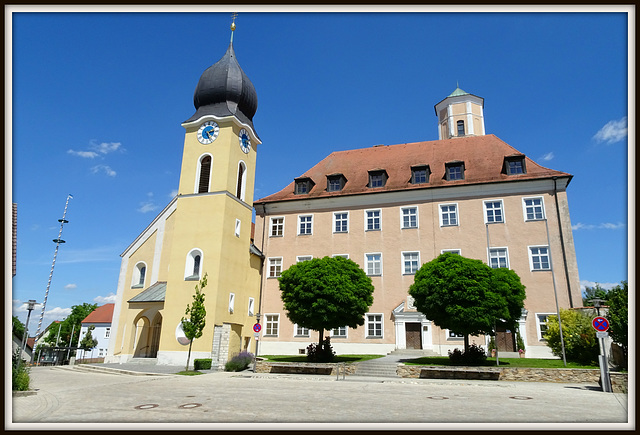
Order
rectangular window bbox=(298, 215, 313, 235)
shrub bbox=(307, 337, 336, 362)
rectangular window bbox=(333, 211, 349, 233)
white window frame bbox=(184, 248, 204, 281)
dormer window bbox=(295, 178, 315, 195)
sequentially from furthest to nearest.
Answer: dormer window bbox=(295, 178, 315, 195)
rectangular window bbox=(298, 215, 313, 235)
rectangular window bbox=(333, 211, 349, 233)
white window frame bbox=(184, 248, 204, 281)
shrub bbox=(307, 337, 336, 362)

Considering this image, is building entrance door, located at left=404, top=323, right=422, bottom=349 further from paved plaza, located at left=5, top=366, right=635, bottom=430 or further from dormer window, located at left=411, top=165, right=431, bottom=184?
paved plaza, located at left=5, top=366, right=635, bottom=430

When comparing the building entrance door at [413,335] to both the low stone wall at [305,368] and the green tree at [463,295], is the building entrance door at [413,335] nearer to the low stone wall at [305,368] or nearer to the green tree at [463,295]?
the green tree at [463,295]

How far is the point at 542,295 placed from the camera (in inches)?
996

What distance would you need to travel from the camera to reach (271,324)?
29.9 metres

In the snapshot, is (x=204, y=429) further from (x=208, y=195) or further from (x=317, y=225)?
(x=317, y=225)

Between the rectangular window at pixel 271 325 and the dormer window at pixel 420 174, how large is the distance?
1358cm

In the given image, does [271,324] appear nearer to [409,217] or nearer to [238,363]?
[238,363]

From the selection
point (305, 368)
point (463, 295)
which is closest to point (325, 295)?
point (305, 368)

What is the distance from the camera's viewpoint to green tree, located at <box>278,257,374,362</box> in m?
20.6

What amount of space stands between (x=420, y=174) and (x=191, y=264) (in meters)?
16.6

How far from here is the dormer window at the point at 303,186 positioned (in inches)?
1283

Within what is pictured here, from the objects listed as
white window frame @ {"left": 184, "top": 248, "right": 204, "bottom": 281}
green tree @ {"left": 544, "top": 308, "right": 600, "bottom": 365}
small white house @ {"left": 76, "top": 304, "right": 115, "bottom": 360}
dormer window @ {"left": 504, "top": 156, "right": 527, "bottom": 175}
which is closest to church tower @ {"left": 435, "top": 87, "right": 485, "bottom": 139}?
dormer window @ {"left": 504, "top": 156, "right": 527, "bottom": 175}

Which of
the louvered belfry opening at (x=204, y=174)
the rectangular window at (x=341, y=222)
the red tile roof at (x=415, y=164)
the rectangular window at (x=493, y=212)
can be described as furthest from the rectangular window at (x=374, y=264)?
the louvered belfry opening at (x=204, y=174)

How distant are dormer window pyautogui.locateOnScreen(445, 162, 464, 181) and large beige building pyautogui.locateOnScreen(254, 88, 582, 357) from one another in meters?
0.07
